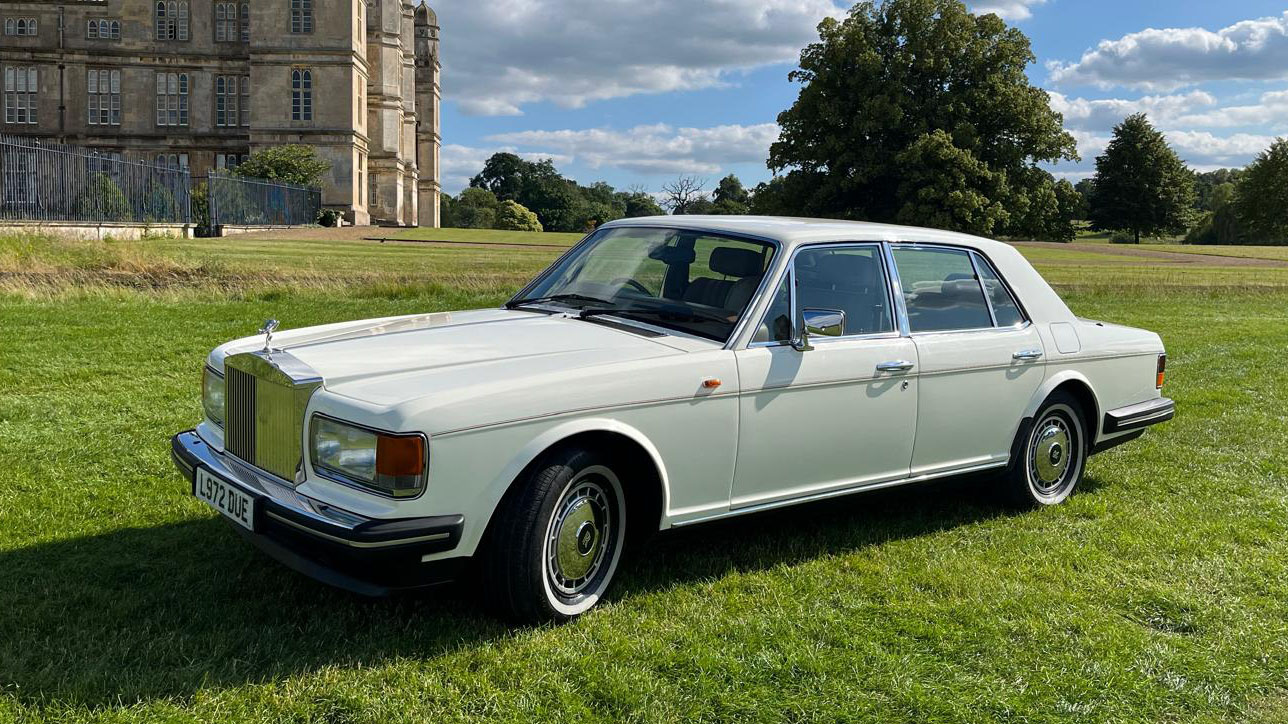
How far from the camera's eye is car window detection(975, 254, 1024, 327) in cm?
567

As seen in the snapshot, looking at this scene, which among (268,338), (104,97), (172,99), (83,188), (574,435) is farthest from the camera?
(104,97)

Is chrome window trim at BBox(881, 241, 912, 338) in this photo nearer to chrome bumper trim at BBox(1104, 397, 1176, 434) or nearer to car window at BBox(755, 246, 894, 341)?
car window at BBox(755, 246, 894, 341)

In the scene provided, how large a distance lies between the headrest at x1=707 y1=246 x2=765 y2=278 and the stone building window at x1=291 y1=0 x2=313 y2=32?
66337 millimetres

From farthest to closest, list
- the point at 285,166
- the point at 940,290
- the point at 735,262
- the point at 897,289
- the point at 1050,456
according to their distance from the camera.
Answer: the point at 285,166 < the point at 1050,456 < the point at 940,290 < the point at 897,289 < the point at 735,262

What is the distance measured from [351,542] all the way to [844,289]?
→ 8.69 feet

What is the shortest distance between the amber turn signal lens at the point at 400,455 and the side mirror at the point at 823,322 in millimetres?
1806

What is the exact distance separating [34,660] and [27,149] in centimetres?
2987

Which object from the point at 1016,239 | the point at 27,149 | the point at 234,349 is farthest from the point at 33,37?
the point at 234,349

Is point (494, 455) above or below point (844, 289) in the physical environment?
below

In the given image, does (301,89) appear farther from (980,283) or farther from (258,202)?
(980,283)

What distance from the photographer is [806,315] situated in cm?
450

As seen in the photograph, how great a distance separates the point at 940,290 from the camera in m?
5.44

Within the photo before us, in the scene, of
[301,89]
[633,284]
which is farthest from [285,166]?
[633,284]

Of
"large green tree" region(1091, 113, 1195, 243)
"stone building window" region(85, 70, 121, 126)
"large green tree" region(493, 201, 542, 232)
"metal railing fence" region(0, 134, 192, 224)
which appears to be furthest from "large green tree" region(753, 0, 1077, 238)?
"large green tree" region(493, 201, 542, 232)
